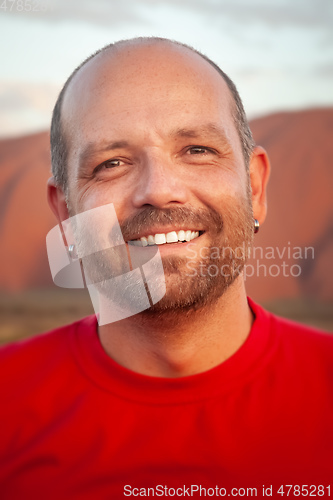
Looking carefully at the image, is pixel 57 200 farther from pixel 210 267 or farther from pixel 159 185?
pixel 210 267

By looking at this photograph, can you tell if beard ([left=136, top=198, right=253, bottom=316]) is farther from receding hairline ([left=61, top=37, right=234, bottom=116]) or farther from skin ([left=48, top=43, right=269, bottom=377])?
receding hairline ([left=61, top=37, right=234, bottom=116])

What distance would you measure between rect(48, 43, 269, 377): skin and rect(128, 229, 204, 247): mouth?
0.02 meters

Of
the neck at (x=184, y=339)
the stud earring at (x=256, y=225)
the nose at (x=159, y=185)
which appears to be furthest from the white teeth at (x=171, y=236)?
the stud earring at (x=256, y=225)

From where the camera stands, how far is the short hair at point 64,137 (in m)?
2.15

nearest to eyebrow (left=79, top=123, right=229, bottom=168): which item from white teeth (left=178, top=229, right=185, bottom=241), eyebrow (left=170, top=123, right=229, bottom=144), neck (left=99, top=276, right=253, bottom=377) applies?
eyebrow (left=170, top=123, right=229, bottom=144)

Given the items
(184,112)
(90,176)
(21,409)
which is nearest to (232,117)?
(184,112)

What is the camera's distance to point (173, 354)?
1.98 metres

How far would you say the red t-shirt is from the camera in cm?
176

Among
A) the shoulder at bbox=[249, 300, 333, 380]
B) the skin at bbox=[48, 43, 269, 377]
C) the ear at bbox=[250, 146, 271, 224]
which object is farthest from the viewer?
the ear at bbox=[250, 146, 271, 224]

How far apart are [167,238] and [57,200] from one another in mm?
732

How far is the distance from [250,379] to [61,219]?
1.10 m

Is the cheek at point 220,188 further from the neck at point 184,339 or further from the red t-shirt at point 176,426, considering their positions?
the red t-shirt at point 176,426

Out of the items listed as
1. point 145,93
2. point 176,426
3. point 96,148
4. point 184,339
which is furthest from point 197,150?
point 176,426

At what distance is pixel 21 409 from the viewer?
2.07m
